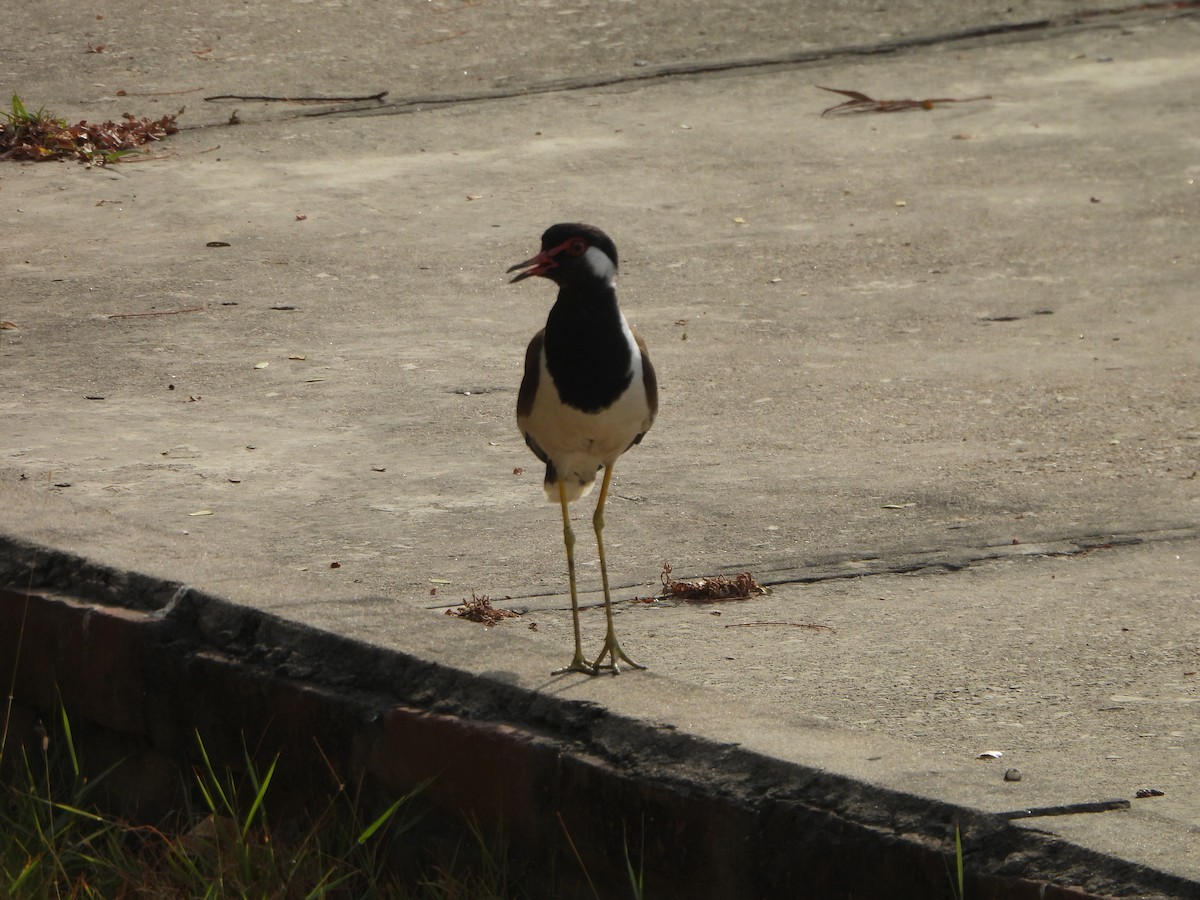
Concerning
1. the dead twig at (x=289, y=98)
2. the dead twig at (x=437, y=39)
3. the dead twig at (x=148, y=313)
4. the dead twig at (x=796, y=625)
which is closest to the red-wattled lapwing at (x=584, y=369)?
the dead twig at (x=796, y=625)

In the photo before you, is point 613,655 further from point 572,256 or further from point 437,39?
point 437,39

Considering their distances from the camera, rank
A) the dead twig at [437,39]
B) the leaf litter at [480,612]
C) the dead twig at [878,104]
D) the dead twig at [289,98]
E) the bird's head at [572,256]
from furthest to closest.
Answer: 1. the dead twig at [437,39]
2. the dead twig at [878,104]
3. the dead twig at [289,98]
4. the leaf litter at [480,612]
5. the bird's head at [572,256]

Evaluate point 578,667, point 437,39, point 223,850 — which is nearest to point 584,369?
point 578,667

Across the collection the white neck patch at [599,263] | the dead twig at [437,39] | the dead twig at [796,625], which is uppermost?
the dead twig at [437,39]

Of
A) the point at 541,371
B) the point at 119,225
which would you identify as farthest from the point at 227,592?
the point at 119,225

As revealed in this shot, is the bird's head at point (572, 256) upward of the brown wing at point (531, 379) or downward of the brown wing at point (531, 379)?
upward

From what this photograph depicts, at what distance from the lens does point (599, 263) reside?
4.08 m

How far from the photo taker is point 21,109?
9.69 m

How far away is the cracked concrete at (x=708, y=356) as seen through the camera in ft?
14.2

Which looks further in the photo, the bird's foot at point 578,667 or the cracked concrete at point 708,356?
the cracked concrete at point 708,356

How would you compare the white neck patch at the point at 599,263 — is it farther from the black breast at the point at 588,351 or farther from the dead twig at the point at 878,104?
the dead twig at the point at 878,104

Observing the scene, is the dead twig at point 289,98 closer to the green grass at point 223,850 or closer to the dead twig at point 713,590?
the dead twig at point 713,590

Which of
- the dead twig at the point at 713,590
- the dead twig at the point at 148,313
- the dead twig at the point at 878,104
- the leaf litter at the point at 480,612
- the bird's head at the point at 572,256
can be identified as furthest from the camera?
the dead twig at the point at 878,104

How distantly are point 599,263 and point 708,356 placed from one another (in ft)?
11.0
